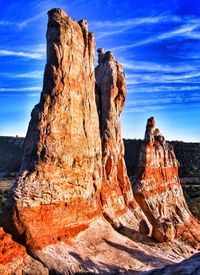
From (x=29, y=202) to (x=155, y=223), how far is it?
474 inches

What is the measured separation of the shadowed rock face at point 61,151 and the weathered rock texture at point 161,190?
7785mm

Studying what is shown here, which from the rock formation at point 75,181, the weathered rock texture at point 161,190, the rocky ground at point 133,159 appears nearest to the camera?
the rock formation at point 75,181

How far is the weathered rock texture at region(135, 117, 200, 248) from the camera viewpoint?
28.2 m

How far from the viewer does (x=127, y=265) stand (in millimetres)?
18406

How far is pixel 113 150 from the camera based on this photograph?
24125 millimetres

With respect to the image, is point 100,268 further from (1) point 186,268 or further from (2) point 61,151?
(2) point 61,151

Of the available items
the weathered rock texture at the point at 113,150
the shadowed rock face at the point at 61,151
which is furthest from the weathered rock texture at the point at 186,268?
the weathered rock texture at the point at 113,150

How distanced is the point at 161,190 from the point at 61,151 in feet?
45.8

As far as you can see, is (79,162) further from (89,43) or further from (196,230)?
(196,230)

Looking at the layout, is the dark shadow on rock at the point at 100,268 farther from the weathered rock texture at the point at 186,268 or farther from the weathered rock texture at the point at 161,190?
the weathered rock texture at the point at 161,190

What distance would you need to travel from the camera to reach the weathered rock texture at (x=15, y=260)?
1485cm

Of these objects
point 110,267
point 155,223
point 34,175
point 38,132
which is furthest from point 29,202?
point 155,223

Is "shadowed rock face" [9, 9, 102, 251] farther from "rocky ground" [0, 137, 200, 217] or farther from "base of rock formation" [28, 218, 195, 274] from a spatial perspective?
"rocky ground" [0, 137, 200, 217]

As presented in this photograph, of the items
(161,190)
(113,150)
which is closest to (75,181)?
(113,150)
